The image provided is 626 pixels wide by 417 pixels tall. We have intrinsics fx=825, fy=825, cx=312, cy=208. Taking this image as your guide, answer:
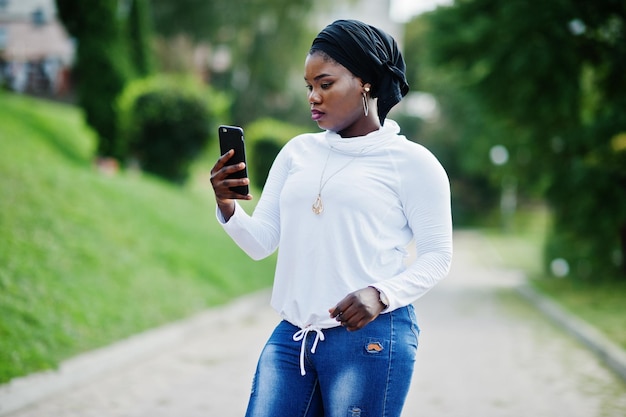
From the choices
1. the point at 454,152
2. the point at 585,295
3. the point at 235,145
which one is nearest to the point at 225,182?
the point at 235,145

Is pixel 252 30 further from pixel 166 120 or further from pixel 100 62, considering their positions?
pixel 166 120

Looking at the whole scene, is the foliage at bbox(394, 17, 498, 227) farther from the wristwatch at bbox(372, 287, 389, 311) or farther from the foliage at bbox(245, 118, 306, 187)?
the wristwatch at bbox(372, 287, 389, 311)

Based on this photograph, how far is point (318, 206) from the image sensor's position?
2.50 meters

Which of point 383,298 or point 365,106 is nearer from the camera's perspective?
point 383,298

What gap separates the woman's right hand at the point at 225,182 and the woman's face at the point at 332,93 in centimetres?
30

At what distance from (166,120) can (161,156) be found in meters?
0.93

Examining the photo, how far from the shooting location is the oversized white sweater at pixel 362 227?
2.47 meters

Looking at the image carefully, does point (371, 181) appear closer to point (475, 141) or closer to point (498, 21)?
point (498, 21)

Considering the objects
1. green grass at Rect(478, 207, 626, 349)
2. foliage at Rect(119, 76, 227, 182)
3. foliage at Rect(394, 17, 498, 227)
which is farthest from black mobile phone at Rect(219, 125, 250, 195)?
foliage at Rect(394, 17, 498, 227)

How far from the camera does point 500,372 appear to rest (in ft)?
25.7

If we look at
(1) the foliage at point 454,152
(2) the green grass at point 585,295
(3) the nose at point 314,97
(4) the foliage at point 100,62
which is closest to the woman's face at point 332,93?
(3) the nose at point 314,97

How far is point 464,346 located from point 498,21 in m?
6.55

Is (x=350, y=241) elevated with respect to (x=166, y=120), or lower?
elevated

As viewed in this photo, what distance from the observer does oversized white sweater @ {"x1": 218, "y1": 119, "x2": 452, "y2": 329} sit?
247 centimetres
